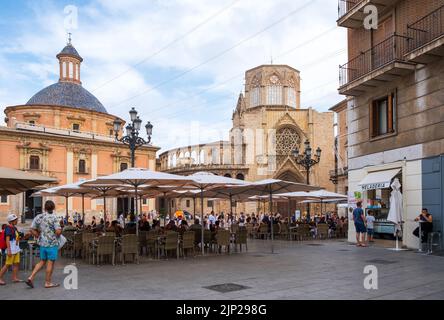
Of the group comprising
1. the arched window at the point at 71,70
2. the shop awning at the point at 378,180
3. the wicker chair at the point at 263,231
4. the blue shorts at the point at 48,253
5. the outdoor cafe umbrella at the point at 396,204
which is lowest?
the wicker chair at the point at 263,231

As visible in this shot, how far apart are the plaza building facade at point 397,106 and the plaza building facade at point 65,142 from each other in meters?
34.0

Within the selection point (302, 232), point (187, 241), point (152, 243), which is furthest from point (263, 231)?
point (187, 241)

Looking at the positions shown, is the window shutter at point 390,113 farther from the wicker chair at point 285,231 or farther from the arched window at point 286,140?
the arched window at point 286,140

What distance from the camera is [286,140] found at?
58.2 m

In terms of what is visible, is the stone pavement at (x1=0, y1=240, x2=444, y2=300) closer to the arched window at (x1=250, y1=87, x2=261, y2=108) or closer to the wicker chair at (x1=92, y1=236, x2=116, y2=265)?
the wicker chair at (x1=92, y1=236, x2=116, y2=265)

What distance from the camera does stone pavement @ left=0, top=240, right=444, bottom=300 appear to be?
8.10 m

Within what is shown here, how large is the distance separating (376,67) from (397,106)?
76.2 inches

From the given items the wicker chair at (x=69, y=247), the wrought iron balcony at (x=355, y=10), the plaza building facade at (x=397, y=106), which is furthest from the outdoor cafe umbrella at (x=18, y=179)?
the wrought iron balcony at (x=355, y=10)

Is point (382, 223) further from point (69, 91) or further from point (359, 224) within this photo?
point (69, 91)

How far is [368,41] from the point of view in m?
18.8

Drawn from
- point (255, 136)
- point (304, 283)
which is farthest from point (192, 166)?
point (304, 283)

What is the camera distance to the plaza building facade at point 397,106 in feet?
49.8
